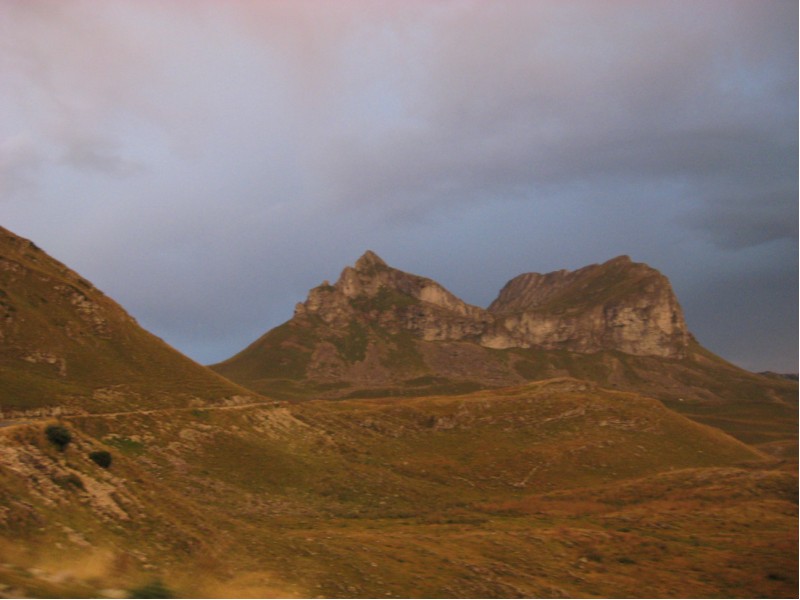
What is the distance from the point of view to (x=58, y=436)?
3186cm

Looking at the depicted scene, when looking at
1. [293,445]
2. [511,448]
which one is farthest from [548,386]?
[293,445]

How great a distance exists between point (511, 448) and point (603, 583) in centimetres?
5447

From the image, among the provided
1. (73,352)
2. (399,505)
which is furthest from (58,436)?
(73,352)

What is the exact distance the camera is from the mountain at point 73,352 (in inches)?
3393

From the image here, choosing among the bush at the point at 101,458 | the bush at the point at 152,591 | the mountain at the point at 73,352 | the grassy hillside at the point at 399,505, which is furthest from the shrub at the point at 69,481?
the mountain at the point at 73,352

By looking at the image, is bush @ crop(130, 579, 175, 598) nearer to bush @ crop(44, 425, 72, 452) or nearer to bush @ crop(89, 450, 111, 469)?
bush @ crop(89, 450, 111, 469)

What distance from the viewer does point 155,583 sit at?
2191 cm

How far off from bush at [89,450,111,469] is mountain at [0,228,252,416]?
54376mm

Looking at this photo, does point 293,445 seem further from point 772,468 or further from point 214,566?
point 772,468

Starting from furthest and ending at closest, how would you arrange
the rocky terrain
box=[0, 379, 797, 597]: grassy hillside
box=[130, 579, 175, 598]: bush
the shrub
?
1. the shrub
2. the rocky terrain
3. box=[0, 379, 797, 597]: grassy hillside
4. box=[130, 579, 175, 598]: bush

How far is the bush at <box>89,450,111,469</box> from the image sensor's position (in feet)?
107

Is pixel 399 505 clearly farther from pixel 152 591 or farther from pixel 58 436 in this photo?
pixel 152 591

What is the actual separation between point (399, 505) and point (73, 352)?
228ft

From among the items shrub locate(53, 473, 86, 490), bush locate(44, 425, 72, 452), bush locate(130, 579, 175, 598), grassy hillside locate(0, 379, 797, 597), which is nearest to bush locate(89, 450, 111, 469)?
grassy hillside locate(0, 379, 797, 597)
